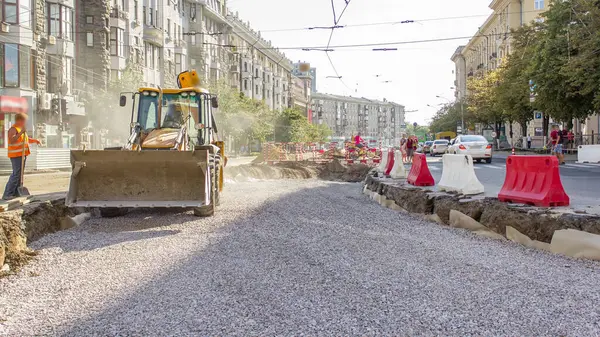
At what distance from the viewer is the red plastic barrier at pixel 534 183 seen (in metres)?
8.36

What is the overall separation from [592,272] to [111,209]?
8138 mm

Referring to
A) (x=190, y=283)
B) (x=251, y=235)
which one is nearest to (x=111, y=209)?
(x=251, y=235)

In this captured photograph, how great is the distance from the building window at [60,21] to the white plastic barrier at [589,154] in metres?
31.1

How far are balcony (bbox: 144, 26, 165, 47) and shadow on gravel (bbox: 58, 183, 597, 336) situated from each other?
42.8m

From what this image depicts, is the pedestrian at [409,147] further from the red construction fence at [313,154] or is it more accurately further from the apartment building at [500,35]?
the apartment building at [500,35]

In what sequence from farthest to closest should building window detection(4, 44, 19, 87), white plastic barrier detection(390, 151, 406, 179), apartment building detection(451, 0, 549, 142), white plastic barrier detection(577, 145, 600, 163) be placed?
apartment building detection(451, 0, 549, 142) < building window detection(4, 44, 19, 87) < white plastic barrier detection(577, 145, 600, 163) < white plastic barrier detection(390, 151, 406, 179)

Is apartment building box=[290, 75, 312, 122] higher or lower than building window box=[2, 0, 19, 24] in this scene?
higher

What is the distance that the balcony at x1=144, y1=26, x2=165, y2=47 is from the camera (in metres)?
47.9

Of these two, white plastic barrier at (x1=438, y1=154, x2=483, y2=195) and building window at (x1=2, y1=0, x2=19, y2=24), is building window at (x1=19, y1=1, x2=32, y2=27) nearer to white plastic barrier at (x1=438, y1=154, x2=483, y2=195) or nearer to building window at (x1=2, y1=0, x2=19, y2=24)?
building window at (x1=2, y1=0, x2=19, y2=24)

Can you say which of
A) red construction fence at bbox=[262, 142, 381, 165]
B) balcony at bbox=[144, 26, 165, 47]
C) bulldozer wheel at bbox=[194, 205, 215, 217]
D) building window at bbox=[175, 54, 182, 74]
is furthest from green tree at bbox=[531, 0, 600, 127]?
building window at bbox=[175, 54, 182, 74]

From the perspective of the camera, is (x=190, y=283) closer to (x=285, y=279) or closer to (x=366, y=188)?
(x=285, y=279)

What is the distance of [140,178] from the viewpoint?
394 inches

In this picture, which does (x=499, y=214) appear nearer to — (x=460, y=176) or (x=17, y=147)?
(x=460, y=176)

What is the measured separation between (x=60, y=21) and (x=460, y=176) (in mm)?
32793
